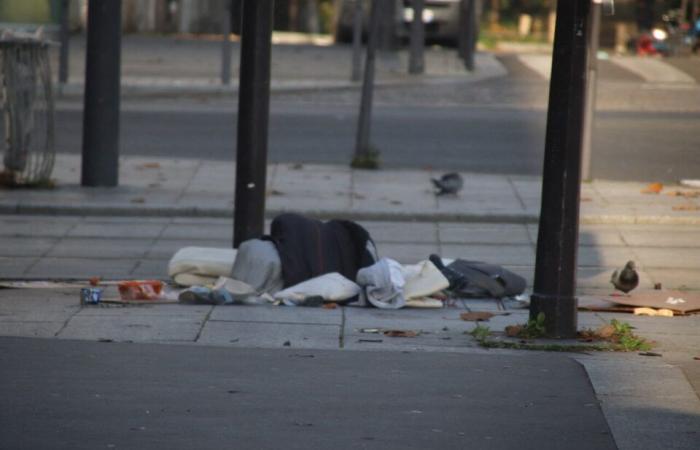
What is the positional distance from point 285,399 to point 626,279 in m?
3.56

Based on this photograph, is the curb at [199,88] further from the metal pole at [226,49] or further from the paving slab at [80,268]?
the paving slab at [80,268]

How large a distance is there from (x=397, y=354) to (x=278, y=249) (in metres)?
2.09

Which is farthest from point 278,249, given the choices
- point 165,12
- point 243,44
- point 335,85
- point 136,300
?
point 165,12

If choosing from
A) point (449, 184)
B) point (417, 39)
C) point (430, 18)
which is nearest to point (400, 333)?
point (449, 184)

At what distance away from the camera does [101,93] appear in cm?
1332

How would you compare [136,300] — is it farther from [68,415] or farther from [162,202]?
[162,202]

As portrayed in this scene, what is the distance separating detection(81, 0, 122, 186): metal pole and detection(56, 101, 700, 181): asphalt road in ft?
9.05

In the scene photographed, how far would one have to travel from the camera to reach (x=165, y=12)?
127ft

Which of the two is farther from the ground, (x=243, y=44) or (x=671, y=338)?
(x=243, y=44)

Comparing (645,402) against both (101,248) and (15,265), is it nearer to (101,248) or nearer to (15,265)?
(15,265)

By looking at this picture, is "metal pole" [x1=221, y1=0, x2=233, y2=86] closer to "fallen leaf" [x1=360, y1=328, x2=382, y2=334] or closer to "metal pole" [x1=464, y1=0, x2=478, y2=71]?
"metal pole" [x1=464, y1=0, x2=478, y2=71]

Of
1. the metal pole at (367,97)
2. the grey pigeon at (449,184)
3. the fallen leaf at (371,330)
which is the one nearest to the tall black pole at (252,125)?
the fallen leaf at (371,330)

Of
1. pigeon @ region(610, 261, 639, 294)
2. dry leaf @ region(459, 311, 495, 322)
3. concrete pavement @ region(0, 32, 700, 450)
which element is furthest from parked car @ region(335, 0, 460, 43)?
dry leaf @ region(459, 311, 495, 322)

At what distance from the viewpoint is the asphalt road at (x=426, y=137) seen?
16.1 metres
